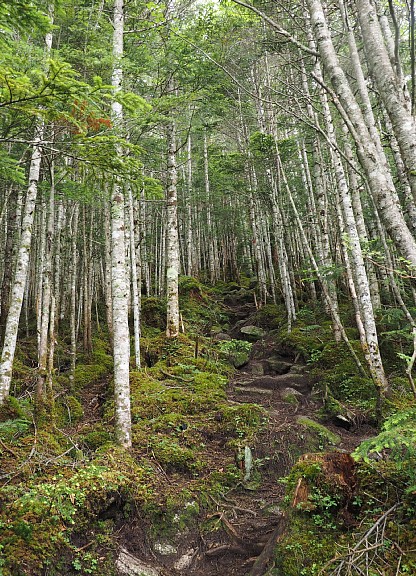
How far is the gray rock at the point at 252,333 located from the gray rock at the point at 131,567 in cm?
914

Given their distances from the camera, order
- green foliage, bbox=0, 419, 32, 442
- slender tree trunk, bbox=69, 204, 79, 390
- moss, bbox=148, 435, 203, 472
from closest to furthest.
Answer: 1. green foliage, bbox=0, 419, 32, 442
2. moss, bbox=148, 435, 203, 472
3. slender tree trunk, bbox=69, 204, 79, 390

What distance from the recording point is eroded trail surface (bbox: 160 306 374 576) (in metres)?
3.99

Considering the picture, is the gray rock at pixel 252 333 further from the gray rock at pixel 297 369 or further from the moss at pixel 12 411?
the moss at pixel 12 411

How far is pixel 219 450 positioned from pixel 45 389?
3.28 m

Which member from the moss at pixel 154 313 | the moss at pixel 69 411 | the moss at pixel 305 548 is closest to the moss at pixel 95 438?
the moss at pixel 69 411

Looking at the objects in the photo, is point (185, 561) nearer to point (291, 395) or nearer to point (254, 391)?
point (291, 395)

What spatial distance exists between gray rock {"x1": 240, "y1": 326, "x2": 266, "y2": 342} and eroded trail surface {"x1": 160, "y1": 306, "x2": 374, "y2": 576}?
2347mm

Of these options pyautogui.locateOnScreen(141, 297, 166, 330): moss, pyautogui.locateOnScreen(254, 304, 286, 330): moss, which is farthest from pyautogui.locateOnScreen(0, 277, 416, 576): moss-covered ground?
pyautogui.locateOnScreen(254, 304, 286, 330): moss

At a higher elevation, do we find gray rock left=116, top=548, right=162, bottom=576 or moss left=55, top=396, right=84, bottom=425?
moss left=55, top=396, right=84, bottom=425

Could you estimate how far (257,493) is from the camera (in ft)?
16.8

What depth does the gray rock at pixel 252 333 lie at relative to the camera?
41.5 feet

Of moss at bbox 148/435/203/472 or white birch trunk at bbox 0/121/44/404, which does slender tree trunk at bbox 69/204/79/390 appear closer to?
white birch trunk at bbox 0/121/44/404

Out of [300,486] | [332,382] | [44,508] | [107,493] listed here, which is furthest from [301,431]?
[44,508]

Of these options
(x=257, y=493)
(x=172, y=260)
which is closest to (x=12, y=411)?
(x=257, y=493)
